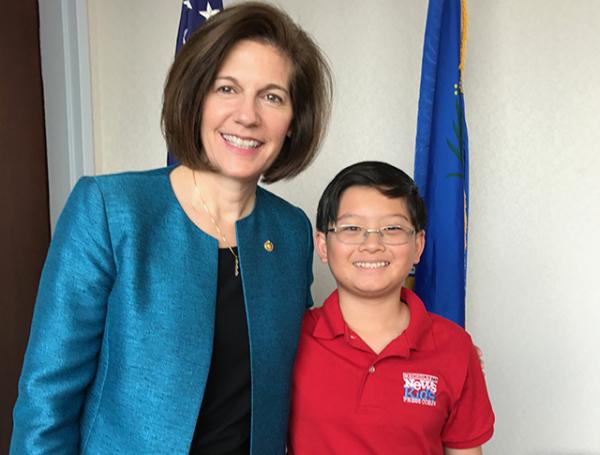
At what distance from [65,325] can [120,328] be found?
10 centimetres

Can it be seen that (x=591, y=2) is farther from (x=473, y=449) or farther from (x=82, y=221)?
(x=82, y=221)

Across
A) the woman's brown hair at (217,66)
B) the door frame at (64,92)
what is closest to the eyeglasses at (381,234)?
the woman's brown hair at (217,66)

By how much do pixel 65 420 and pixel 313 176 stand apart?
5.30 feet

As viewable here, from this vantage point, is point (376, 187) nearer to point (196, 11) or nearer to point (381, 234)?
point (381, 234)

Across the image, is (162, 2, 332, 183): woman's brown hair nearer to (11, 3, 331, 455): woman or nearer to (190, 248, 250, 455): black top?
(11, 3, 331, 455): woman

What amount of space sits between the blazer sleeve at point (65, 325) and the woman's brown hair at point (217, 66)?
0.82 ft

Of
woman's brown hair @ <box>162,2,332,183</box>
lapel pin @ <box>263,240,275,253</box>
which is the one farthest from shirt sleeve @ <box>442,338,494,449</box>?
woman's brown hair @ <box>162,2,332,183</box>

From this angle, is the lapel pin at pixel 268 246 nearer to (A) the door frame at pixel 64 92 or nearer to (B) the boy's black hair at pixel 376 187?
(B) the boy's black hair at pixel 376 187

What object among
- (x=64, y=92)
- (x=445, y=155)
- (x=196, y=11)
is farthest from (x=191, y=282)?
(x=64, y=92)

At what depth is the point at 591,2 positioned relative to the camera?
7.31ft

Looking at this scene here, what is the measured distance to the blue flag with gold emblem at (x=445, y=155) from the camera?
6.32 feet

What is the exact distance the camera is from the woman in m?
1.04

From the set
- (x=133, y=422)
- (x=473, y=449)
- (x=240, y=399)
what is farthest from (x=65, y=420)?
(x=473, y=449)

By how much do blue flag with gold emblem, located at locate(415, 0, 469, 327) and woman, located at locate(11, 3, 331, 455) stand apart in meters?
0.67
